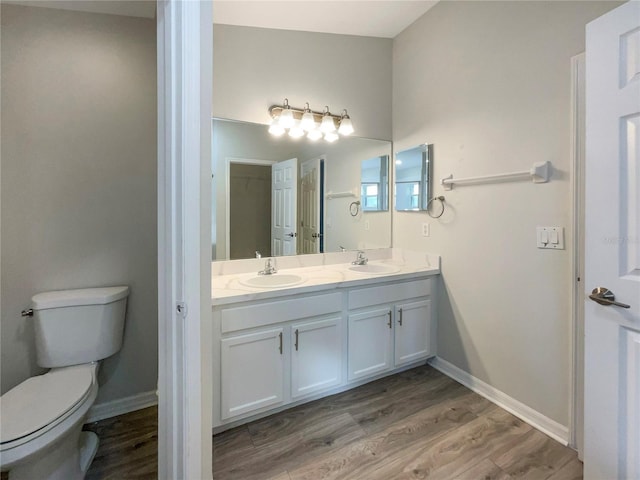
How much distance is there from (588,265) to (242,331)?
61.5 inches

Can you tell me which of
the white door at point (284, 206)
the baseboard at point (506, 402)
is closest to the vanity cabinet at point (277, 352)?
the white door at point (284, 206)

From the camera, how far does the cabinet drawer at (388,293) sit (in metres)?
1.97

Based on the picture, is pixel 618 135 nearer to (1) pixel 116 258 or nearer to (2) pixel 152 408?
(1) pixel 116 258

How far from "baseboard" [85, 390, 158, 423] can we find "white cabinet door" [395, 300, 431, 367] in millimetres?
1606

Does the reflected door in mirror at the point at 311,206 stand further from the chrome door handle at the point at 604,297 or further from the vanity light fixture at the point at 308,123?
the chrome door handle at the point at 604,297

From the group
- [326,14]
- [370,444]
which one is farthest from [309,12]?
[370,444]

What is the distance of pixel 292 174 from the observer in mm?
2293

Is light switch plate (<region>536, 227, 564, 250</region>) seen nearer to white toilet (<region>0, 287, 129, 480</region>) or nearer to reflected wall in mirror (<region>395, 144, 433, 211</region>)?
reflected wall in mirror (<region>395, 144, 433, 211</region>)

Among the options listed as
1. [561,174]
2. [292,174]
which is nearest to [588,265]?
[561,174]

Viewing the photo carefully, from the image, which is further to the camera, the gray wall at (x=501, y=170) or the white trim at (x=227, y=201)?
the white trim at (x=227, y=201)

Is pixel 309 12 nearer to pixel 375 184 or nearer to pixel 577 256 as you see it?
pixel 375 184

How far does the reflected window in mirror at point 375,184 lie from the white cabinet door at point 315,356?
1095mm

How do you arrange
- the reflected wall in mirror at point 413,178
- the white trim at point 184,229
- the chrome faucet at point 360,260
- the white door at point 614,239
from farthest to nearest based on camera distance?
the chrome faucet at point 360,260
the reflected wall in mirror at point 413,178
the white door at point 614,239
the white trim at point 184,229

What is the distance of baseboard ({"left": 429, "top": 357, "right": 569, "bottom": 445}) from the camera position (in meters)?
1.61
